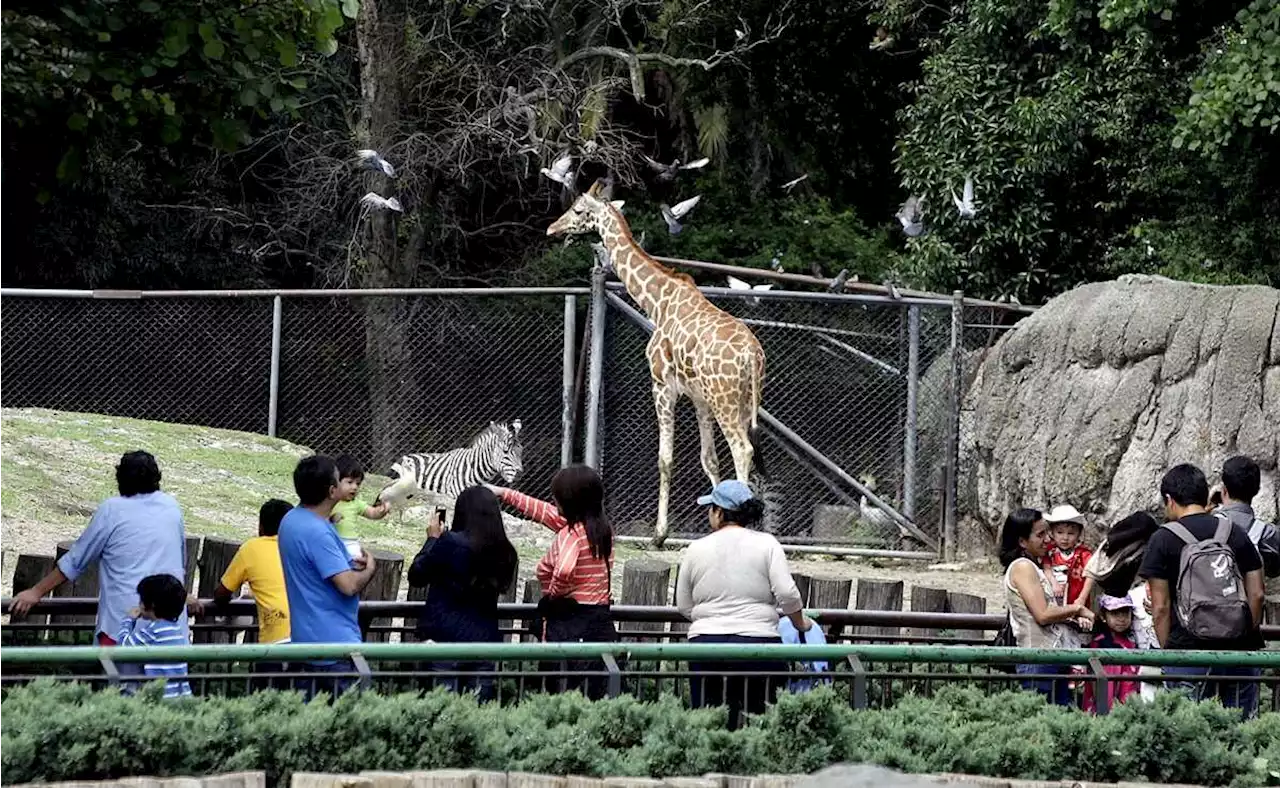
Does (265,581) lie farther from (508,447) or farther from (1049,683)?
(508,447)

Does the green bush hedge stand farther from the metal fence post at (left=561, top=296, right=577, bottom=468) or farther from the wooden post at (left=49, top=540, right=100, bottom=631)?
the metal fence post at (left=561, top=296, right=577, bottom=468)

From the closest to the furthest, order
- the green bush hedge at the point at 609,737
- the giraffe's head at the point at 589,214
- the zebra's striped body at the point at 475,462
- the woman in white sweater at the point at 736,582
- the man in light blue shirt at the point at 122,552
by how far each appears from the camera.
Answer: the green bush hedge at the point at 609,737 → the woman in white sweater at the point at 736,582 → the man in light blue shirt at the point at 122,552 → the giraffe's head at the point at 589,214 → the zebra's striped body at the point at 475,462

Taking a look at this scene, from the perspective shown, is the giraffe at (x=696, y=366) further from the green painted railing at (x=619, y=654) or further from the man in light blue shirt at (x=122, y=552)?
the green painted railing at (x=619, y=654)

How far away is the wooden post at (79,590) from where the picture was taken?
8.65 m

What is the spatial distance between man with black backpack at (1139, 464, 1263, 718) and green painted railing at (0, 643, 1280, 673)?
439mm

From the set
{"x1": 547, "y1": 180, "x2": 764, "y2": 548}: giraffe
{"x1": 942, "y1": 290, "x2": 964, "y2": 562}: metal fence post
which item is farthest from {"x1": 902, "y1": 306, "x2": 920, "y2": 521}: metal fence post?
{"x1": 547, "y1": 180, "x2": 764, "y2": 548}: giraffe

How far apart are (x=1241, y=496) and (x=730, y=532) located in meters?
2.22

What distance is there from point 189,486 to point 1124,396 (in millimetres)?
6335

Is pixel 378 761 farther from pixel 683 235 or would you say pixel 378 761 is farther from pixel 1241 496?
pixel 683 235

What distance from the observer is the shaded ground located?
13.5 m

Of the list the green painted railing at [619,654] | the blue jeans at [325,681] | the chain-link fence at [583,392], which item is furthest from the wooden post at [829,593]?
the chain-link fence at [583,392]

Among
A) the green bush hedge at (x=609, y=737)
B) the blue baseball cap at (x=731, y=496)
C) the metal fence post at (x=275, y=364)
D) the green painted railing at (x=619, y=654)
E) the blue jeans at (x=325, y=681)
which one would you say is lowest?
the green bush hedge at (x=609, y=737)

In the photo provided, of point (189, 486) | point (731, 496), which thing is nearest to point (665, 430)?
point (189, 486)

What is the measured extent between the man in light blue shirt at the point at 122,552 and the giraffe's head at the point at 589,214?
31.5ft
